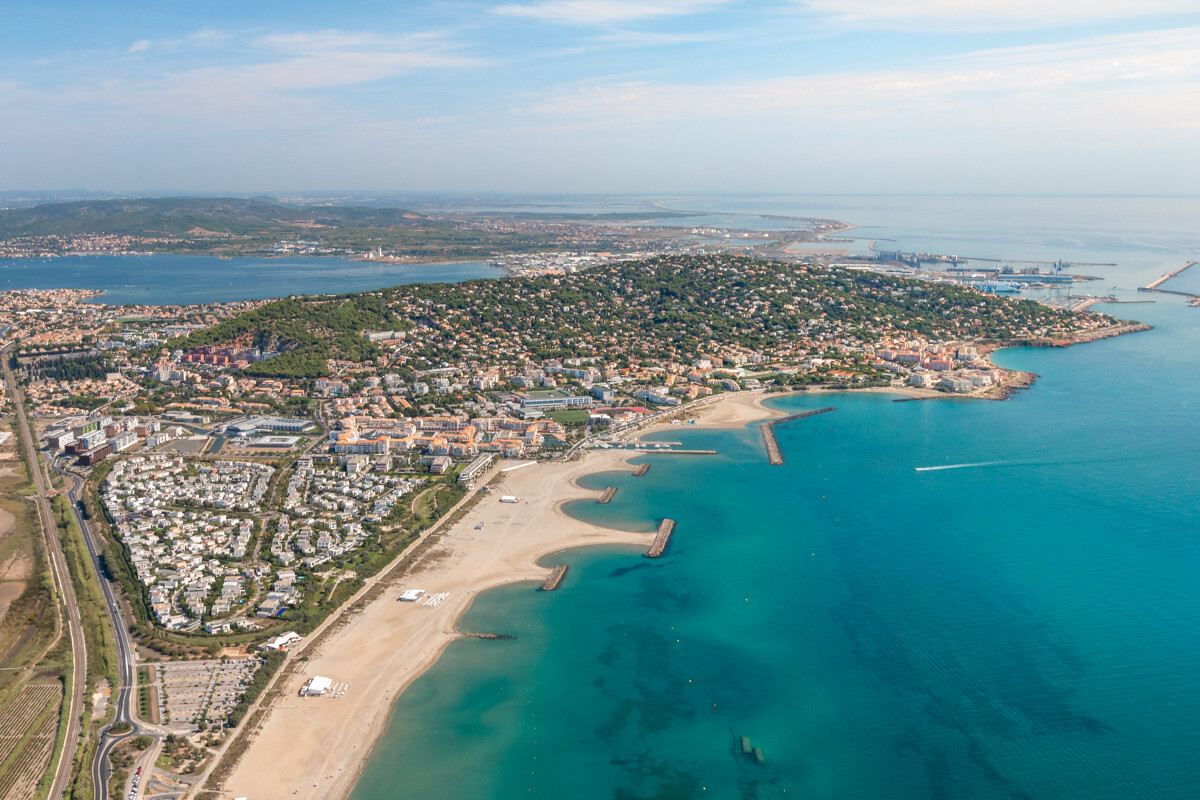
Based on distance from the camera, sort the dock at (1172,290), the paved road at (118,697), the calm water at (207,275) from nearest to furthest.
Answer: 1. the paved road at (118,697)
2. the dock at (1172,290)
3. the calm water at (207,275)

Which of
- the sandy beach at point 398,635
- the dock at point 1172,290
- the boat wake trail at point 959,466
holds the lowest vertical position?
the sandy beach at point 398,635

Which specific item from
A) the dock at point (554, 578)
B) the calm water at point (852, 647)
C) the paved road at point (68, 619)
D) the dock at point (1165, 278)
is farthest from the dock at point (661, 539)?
the dock at point (1165, 278)

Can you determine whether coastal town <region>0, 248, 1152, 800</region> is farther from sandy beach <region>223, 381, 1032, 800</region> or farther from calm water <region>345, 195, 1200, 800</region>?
calm water <region>345, 195, 1200, 800</region>

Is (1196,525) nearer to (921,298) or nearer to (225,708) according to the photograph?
(225,708)

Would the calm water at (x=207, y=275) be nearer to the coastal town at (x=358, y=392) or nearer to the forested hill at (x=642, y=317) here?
the coastal town at (x=358, y=392)

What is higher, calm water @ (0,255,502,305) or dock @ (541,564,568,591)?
calm water @ (0,255,502,305)

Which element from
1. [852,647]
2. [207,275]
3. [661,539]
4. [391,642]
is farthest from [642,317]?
[207,275]

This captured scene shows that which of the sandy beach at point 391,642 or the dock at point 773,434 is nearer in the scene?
the sandy beach at point 391,642

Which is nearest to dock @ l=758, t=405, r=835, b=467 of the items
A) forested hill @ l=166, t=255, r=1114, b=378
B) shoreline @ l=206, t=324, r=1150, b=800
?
shoreline @ l=206, t=324, r=1150, b=800
